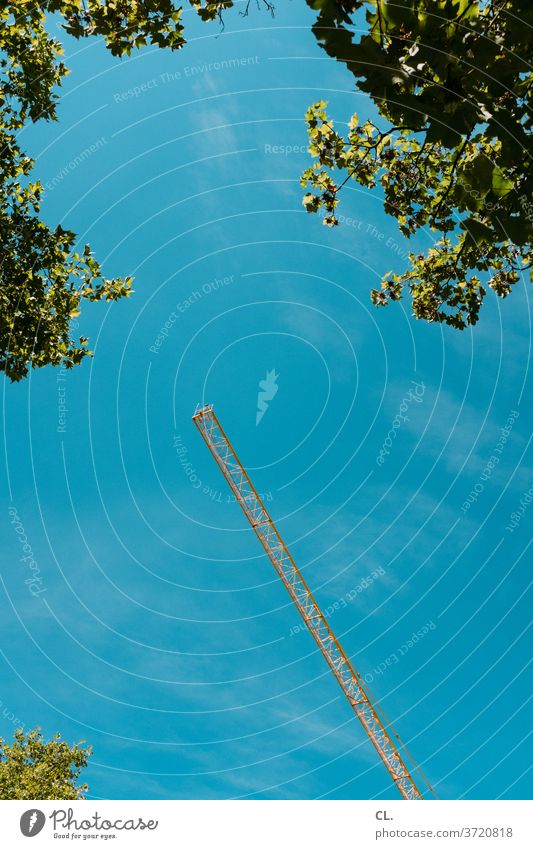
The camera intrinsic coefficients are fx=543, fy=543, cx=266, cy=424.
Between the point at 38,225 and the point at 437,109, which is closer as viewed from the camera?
the point at 437,109

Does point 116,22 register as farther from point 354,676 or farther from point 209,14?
point 354,676

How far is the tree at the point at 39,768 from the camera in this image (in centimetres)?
4769
